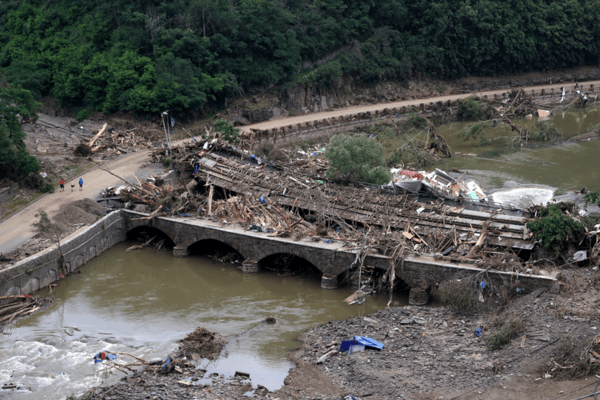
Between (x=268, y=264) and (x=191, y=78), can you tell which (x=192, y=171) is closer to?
(x=268, y=264)

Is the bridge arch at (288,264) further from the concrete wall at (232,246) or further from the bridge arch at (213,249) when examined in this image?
the bridge arch at (213,249)

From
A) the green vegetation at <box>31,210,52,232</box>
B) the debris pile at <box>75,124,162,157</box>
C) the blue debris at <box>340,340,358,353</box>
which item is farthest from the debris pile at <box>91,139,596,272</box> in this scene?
the debris pile at <box>75,124,162,157</box>

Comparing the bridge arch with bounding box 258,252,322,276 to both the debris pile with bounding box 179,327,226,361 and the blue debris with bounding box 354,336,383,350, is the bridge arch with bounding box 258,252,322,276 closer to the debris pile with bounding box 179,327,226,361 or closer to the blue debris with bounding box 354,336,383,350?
the debris pile with bounding box 179,327,226,361

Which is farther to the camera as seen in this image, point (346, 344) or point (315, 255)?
point (315, 255)

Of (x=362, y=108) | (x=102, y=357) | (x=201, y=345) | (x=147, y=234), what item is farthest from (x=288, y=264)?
(x=362, y=108)

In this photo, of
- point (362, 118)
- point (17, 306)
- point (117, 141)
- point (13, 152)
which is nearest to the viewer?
point (17, 306)

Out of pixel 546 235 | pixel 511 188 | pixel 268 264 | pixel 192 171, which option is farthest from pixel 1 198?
pixel 511 188

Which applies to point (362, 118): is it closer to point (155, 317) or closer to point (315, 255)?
point (315, 255)

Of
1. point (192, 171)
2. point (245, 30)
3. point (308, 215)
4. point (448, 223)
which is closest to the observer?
point (448, 223)
